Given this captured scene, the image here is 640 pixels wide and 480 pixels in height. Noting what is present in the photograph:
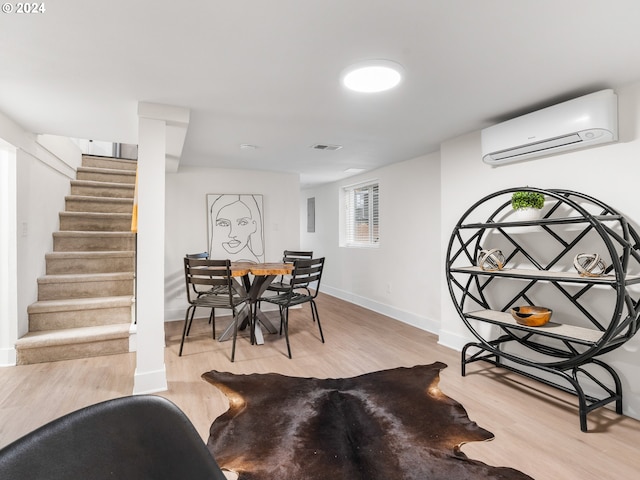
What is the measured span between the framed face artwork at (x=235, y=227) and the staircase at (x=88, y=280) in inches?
40.0

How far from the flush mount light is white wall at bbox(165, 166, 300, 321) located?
310 cm

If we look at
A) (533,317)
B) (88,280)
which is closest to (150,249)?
(88,280)

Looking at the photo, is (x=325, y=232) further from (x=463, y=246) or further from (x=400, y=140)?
(x=463, y=246)

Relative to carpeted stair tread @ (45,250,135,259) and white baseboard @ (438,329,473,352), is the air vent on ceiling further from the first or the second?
carpeted stair tread @ (45,250,135,259)

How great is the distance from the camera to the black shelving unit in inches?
78.3

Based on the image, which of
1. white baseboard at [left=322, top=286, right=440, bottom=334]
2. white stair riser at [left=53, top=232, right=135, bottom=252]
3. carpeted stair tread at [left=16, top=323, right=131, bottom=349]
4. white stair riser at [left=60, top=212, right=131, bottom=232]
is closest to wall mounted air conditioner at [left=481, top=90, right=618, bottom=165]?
white baseboard at [left=322, top=286, right=440, bottom=334]

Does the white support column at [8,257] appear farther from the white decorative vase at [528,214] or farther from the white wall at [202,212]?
the white decorative vase at [528,214]

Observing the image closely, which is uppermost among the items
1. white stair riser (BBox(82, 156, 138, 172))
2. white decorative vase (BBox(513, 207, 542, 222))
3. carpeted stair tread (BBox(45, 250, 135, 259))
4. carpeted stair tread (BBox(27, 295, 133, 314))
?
white stair riser (BBox(82, 156, 138, 172))

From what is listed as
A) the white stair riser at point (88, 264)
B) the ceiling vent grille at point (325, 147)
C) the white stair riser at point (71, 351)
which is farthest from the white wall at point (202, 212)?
the ceiling vent grille at point (325, 147)

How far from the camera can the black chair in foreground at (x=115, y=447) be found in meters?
0.62

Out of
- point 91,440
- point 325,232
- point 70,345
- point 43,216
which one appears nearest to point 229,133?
point 43,216

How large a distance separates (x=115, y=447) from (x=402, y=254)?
4112 mm

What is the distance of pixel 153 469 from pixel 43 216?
3.78m

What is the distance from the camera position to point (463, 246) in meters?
2.88
